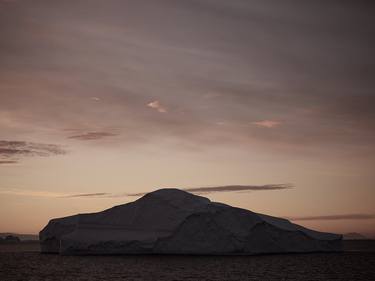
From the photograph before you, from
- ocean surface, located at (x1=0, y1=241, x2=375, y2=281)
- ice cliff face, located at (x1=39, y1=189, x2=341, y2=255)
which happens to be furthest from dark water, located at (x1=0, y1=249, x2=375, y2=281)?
ice cliff face, located at (x1=39, y1=189, x2=341, y2=255)

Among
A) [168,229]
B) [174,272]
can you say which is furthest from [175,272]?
[168,229]

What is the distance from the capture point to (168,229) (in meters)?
37.9

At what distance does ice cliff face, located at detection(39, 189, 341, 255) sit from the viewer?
3769 centimetres

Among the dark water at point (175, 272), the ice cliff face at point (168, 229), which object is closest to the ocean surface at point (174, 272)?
the dark water at point (175, 272)

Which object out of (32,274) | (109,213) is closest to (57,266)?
(32,274)

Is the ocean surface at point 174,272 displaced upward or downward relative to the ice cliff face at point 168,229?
downward

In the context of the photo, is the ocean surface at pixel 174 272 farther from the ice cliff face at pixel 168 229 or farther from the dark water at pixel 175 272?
the ice cliff face at pixel 168 229

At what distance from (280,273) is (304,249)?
55.6ft

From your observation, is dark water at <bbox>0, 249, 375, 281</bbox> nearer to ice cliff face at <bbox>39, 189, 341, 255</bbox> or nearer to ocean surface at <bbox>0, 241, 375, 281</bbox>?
ocean surface at <bbox>0, 241, 375, 281</bbox>

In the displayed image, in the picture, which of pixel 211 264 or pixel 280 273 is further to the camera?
pixel 211 264

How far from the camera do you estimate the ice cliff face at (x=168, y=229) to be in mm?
37688

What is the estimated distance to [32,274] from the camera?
27609 mm

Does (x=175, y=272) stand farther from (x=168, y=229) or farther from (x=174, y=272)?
(x=168, y=229)

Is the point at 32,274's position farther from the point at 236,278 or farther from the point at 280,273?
the point at 280,273
